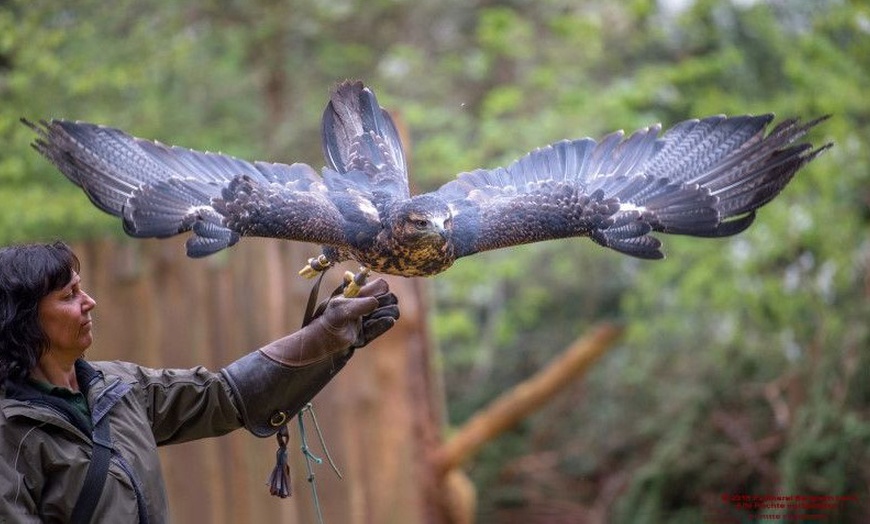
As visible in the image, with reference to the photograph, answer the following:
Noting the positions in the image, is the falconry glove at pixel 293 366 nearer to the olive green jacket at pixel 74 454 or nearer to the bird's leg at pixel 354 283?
the bird's leg at pixel 354 283

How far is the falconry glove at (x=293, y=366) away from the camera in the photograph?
3.19 m

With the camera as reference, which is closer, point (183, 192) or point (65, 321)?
point (65, 321)

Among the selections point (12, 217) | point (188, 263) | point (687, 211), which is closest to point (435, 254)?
point (687, 211)

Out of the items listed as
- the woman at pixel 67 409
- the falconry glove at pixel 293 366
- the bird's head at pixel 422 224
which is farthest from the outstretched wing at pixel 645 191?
the woman at pixel 67 409

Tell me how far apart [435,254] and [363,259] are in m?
0.28

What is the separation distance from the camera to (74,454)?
2725mm

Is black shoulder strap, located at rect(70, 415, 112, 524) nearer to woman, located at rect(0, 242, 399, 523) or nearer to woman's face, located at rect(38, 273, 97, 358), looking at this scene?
woman, located at rect(0, 242, 399, 523)

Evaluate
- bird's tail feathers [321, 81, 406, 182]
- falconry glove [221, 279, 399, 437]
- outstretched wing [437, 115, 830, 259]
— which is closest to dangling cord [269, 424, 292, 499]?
falconry glove [221, 279, 399, 437]

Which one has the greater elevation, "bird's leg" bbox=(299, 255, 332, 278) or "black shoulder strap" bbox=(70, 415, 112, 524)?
"bird's leg" bbox=(299, 255, 332, 278)

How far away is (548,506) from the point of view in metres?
9.45

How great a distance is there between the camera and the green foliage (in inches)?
303

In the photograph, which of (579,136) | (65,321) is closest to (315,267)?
(65,321)

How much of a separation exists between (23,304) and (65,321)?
104mm

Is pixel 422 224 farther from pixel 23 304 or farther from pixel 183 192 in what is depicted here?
pixel 23 304
